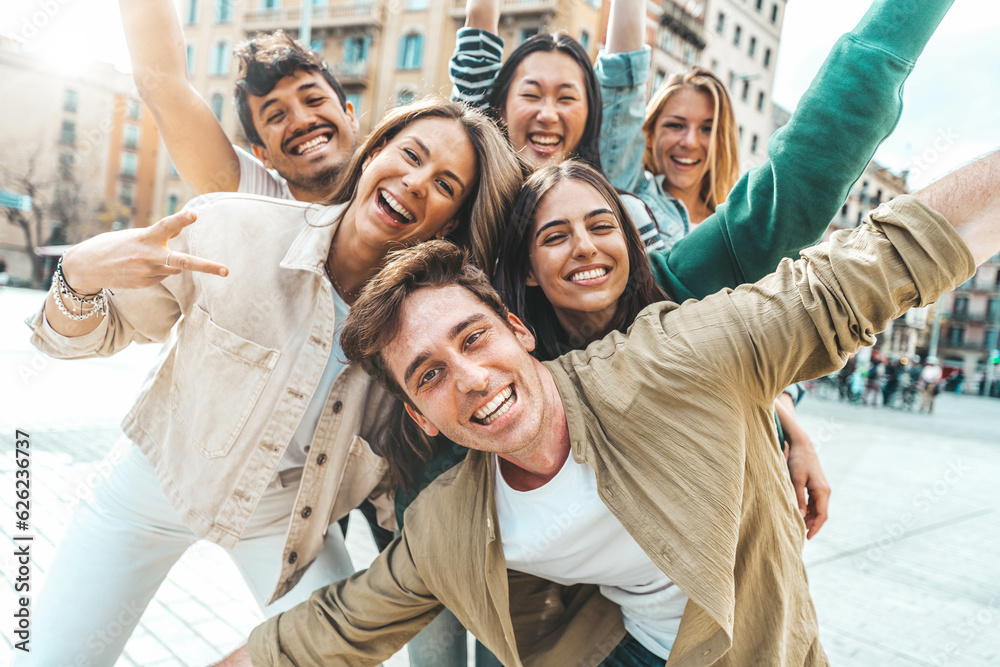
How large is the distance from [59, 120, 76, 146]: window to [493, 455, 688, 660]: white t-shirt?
1440 inches

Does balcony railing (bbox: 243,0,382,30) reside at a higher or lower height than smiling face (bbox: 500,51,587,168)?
higher

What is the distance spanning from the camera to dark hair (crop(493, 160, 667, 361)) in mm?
1979

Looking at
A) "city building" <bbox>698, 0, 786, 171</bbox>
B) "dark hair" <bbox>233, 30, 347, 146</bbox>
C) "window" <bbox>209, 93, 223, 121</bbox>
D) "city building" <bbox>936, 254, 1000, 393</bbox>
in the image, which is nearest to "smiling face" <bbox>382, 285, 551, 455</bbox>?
"dark hair" <bbox>233, 30, 347, 146</bbox>

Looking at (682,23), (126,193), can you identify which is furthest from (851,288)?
(126,193)

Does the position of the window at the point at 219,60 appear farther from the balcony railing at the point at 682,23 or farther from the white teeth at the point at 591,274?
the white teeth at the point at 591,274

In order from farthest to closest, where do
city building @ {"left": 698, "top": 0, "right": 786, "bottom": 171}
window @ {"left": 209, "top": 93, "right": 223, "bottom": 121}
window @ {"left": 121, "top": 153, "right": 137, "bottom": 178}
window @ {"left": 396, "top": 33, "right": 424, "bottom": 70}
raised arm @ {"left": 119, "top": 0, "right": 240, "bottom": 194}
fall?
window @ {"left": 121, "top": 153, "right": 137, "bottom": 178} < city building @ {"left": 698, "top": 0, "right": 786, "bottom": 171} < window @ {"left": 209, "top": 93, "right": 223, "bottom": 121} < window @ {"left": 396, "top": 33, "right": 424, "bottom": 70} < raised arm @ {"left": 119, "top": 0, "right": 240, "bottom": 194}

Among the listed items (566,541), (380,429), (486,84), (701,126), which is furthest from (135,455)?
(701,126)

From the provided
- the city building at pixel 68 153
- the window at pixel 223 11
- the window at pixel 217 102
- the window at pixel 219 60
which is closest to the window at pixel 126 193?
the city building at pixel 68 153

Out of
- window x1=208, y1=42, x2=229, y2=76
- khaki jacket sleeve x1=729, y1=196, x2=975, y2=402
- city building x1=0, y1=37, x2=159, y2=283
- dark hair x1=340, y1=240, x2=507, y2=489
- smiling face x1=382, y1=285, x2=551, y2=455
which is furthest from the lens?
window x1=208, y1=42, x2=229, y2=76

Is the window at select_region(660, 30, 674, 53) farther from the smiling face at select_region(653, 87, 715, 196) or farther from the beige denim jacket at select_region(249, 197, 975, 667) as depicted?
the beige denim jacket at select_region(249, 197, 975, 667)

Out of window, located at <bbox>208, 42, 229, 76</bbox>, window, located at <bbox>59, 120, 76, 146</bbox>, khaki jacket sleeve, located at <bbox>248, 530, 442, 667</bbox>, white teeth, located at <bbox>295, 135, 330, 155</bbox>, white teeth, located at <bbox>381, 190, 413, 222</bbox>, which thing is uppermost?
window, located at <bbox>208, 42, 229, 76</bbox>

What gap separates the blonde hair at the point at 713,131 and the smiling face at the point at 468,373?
5.17ft

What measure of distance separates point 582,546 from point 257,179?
1978mm

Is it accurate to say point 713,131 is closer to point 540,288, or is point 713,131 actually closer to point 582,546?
point 540,288
